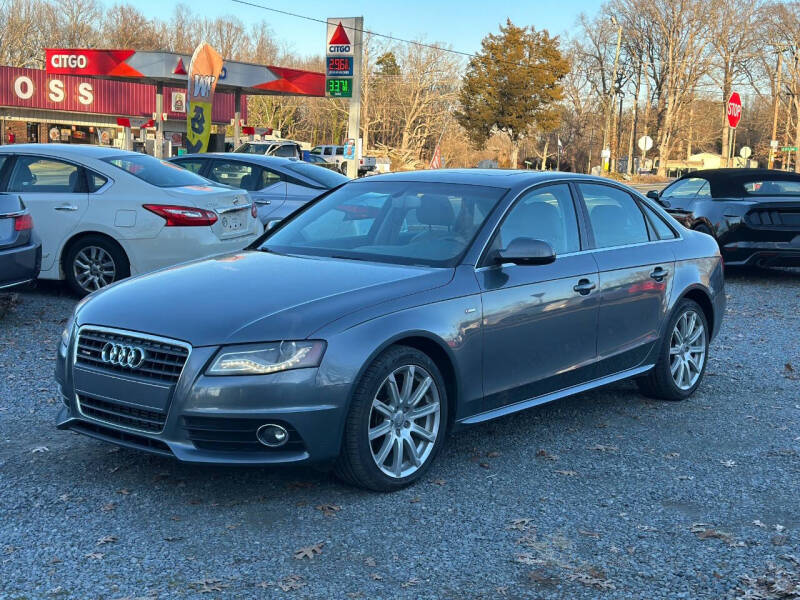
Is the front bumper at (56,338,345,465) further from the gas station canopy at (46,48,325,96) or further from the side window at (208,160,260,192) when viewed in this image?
the gas station canopy at (46,48,325,96)

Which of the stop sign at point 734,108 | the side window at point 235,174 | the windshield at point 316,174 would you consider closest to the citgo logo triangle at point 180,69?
the stop sign at point 734,108

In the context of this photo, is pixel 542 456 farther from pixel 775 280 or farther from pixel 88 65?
pixel 88 65

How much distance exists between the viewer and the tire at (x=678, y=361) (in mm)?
6392

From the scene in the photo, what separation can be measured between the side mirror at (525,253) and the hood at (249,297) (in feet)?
1.11

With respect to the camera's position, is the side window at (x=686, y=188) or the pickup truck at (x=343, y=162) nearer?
the side window at (x=686, y=188)

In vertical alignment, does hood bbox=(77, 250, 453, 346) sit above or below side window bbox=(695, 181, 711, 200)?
below

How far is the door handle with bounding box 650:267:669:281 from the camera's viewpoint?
6195mm

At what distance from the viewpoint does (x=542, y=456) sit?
207 inches

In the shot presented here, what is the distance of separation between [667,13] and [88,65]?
50895 mm

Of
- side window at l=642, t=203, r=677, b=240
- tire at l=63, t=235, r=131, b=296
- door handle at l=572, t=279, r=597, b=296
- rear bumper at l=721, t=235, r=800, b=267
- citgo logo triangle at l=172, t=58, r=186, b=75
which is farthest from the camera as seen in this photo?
citgo logo triangle at l=172, t=58, r=186, b=75

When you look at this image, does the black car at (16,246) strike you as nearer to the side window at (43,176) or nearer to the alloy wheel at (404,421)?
the side window at (43,176)

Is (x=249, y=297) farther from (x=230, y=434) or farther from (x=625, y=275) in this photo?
(x=625, y=275)

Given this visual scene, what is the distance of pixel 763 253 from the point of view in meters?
Result: 12.4

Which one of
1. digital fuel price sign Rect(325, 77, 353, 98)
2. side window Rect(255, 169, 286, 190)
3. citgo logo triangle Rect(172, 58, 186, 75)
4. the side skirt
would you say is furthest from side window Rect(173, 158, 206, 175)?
citgo logo triangle Rect(172, 58, 186, 75)
